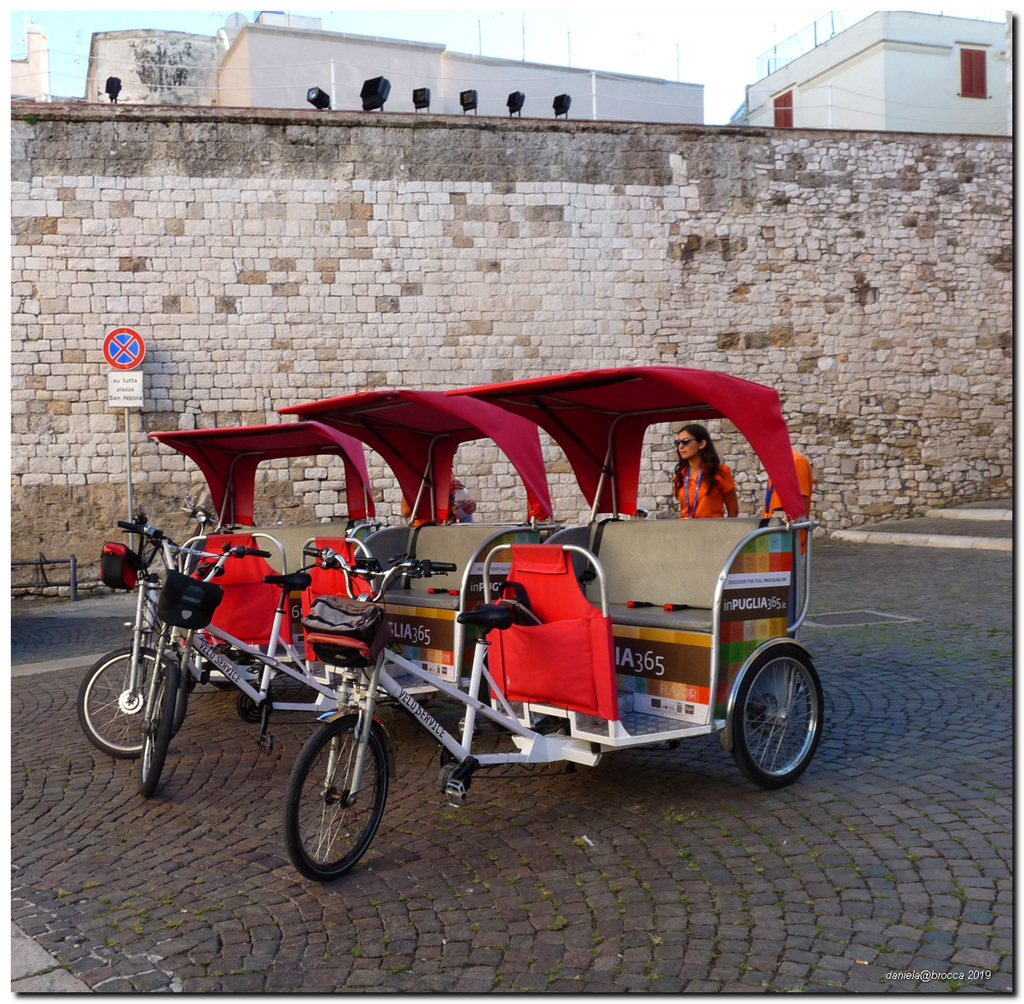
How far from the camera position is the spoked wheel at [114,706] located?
18.6 ft

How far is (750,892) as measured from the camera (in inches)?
145

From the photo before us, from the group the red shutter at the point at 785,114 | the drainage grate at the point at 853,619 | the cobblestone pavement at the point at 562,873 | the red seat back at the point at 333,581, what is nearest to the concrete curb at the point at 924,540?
the drainage grate at the point at 853,619

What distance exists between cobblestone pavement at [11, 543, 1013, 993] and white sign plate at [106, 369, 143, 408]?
30.3 feet

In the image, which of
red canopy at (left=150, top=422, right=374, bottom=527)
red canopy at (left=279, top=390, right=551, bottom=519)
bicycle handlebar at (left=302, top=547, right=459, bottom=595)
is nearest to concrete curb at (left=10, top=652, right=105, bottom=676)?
red canopy at (left=150, top=422, right=374, bottom=527)

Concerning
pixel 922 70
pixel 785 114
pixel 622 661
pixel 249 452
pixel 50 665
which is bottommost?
pixel 50 665

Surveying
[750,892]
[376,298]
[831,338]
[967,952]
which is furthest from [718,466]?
[831,338]

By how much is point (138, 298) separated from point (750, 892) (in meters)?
14.4

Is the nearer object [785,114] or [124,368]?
[124,368]

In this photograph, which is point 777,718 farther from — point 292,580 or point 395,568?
point 292,580

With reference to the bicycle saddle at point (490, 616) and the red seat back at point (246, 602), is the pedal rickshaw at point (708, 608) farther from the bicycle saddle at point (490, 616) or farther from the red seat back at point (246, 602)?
the red seat back at point (246, 602)

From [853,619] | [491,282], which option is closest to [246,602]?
[853,619]

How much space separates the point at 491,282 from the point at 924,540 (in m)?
7.86

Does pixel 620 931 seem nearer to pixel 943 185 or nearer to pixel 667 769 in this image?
pixel 667 769

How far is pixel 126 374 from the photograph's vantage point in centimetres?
1499
